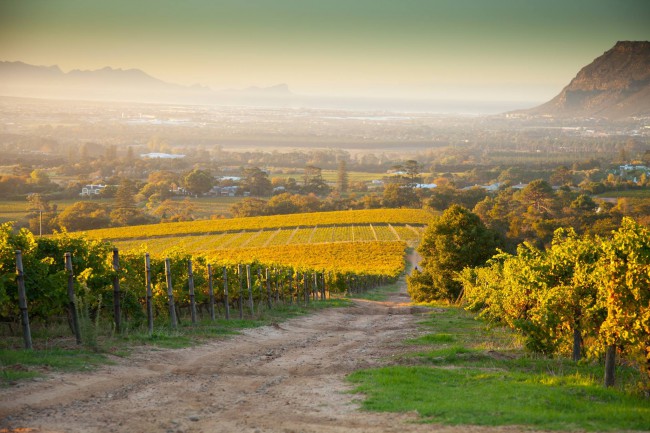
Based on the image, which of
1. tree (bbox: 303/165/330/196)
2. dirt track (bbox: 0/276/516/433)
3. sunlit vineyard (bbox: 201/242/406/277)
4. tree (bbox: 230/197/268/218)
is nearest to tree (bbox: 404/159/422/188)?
tree (bbox: 303/165/330/196)

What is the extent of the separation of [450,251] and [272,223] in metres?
59.2

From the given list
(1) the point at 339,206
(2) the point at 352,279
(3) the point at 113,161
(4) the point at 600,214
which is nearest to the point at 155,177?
(3) the point at 113,161

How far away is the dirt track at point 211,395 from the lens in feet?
30.1

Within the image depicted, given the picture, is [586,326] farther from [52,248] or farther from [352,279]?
[352,279]

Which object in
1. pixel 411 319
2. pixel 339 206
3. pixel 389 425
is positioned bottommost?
pixel 339 206

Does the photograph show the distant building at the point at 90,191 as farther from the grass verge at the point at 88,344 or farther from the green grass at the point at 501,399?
the green grass at the point at 501,399

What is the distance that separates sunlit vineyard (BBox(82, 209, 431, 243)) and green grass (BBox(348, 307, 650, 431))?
7377cm

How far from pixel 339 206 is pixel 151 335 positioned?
385 feet

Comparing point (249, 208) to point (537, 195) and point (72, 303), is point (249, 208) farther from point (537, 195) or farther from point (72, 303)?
point (72, 303)

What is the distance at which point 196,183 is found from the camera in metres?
150

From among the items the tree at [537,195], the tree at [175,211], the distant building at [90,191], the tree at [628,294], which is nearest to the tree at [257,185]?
the tree at [175,211]

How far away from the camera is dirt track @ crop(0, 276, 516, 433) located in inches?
361

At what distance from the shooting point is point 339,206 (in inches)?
5256

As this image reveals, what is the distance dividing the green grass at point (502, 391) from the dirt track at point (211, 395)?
509 millimetres
